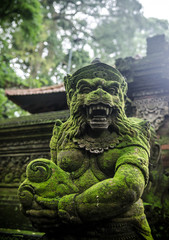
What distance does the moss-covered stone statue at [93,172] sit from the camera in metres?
1.45

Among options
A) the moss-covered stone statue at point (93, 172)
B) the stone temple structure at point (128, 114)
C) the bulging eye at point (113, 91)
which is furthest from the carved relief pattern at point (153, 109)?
the bulging eye at point (113, 91)

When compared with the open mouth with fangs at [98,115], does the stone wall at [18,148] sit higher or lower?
lower

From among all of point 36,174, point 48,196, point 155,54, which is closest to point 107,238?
point 48,196

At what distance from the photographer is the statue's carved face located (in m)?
1.84

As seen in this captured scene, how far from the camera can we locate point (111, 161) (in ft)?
5.82

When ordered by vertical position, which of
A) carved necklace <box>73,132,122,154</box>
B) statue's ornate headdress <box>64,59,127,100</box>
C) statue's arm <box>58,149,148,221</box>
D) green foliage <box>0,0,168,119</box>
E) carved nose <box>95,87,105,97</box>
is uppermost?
green foliage <box>0,0,168,119</box>

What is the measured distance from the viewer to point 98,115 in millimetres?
1875

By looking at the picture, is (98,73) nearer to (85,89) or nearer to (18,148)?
(85,89)

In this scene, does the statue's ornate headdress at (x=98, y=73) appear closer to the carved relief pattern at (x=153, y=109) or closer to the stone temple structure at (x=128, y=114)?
the stone temple structure at (x=128, y=114)

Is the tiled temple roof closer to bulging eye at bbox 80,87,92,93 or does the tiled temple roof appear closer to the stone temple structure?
the stone temple structure

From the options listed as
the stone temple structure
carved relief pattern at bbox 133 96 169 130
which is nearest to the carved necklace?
the stone temple structure

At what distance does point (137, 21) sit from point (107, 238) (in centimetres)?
1997

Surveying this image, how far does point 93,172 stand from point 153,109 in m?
2.27

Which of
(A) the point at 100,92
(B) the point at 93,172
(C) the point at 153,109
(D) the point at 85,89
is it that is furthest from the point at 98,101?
(C) the point at 153,109
